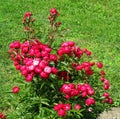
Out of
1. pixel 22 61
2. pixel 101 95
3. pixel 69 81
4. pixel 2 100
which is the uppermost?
pixel 22 61

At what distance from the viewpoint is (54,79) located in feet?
15.3

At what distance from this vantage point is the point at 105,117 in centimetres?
569

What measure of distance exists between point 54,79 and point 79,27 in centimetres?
477

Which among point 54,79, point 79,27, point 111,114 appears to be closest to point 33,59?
point 54,79

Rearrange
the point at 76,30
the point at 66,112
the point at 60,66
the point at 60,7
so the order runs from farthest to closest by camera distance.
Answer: the point at 60,7, the point at 76,30, the point at 60,66, the point at 66,112

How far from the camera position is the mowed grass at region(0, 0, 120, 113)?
724 cm

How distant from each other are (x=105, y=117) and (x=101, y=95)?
390 millimetres

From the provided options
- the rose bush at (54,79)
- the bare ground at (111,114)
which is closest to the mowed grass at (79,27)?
the bare ground at (111,114)

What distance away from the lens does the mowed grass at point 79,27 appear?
7238mm

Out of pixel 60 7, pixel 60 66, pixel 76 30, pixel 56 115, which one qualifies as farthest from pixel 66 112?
pixel 60 7

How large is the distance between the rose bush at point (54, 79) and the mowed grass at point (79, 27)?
51.8 inches

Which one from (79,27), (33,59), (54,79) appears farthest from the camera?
(79,27)

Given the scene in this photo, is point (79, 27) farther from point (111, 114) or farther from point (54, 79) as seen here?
point (54, 79)

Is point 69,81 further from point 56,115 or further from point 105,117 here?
point 105,117
